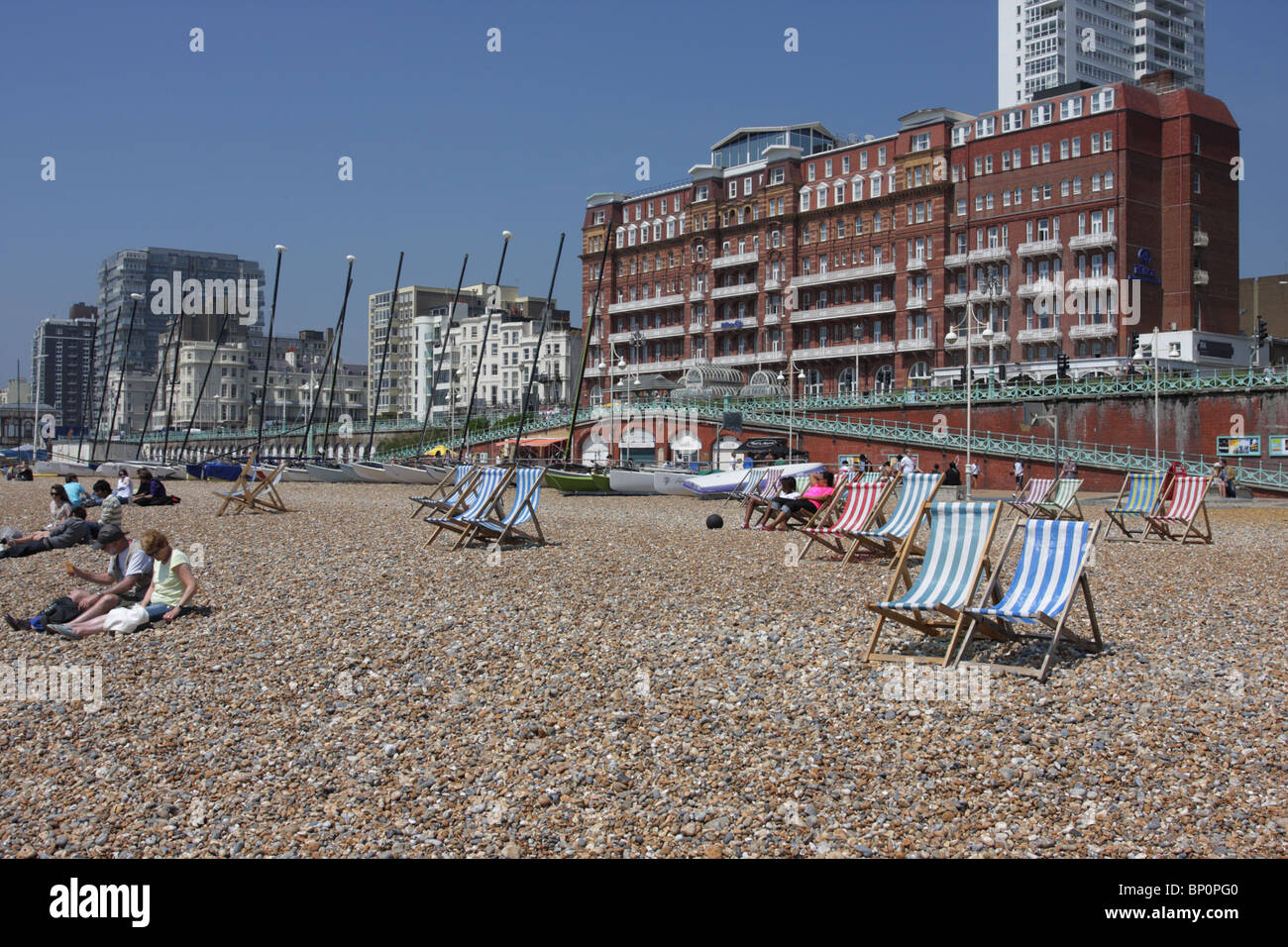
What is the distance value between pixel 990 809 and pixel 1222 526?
60.8ft

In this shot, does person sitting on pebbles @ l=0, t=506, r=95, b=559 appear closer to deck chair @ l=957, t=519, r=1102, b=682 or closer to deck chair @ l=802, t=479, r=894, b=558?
deck chair @ l=802, t=479, r=894, b=558

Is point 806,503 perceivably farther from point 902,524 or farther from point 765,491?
point 765,491

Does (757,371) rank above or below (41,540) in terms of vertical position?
above

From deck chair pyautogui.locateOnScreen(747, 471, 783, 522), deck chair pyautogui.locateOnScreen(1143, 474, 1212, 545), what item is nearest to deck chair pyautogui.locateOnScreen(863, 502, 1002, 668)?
deck chair pyautogui.locateOnScreen(747, 471, 783, 522)

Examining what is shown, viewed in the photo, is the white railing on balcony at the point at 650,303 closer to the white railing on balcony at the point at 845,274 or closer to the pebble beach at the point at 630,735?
the white railing on balcony at the point at 845,274

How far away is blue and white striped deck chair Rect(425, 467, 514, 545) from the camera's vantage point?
49.2ft

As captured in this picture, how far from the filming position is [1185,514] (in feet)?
59.1

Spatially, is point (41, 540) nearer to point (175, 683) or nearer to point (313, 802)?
point (175, 683)

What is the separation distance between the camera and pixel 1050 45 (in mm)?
130000

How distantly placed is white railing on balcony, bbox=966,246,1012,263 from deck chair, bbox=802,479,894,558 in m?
54.4

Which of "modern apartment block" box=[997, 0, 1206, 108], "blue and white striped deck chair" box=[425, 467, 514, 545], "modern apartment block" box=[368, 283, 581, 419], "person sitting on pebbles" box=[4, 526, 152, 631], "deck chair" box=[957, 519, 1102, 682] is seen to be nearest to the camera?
"deck chair" box=[957, 519, 1102, 682]

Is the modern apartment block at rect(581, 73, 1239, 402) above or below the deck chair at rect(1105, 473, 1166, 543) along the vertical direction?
above
